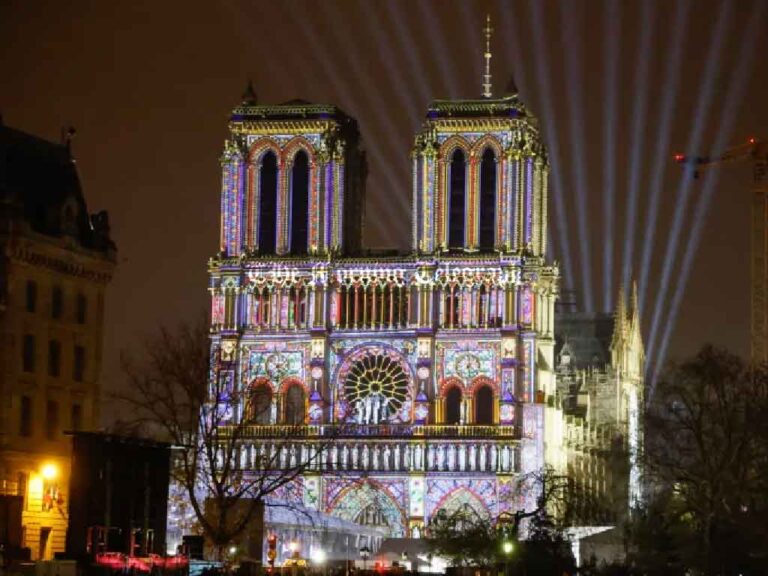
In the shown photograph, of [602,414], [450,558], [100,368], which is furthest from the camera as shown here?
[602,414]

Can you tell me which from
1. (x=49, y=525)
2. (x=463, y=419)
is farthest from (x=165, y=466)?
(x=463, y=419)

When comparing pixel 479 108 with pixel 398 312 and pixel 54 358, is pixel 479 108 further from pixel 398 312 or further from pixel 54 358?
pixel 54 358

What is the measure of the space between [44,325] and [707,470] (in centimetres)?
3203

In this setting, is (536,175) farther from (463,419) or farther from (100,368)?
(100,368)

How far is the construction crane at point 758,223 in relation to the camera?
6909 inches

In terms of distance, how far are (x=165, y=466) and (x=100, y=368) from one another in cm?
2370

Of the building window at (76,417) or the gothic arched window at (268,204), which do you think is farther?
the gothic arched window at (268,204)

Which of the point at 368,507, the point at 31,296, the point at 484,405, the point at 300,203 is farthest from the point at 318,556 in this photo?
the point at 31,296

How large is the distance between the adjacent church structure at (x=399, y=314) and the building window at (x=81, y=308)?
155 ft

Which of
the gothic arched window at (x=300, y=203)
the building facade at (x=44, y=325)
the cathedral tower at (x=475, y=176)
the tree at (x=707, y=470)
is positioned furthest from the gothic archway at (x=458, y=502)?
the building facade at (x=44, y=325)

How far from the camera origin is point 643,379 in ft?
633

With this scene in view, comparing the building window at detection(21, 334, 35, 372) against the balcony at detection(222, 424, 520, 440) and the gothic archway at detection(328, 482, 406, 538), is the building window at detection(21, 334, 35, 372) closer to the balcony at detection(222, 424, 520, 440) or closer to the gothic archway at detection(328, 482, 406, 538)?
the balcony at detection(222, 424, 520, 440)

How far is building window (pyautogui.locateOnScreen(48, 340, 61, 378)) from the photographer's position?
103062mm

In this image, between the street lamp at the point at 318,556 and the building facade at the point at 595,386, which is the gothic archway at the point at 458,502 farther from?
the street lamp at the point at 318,556
